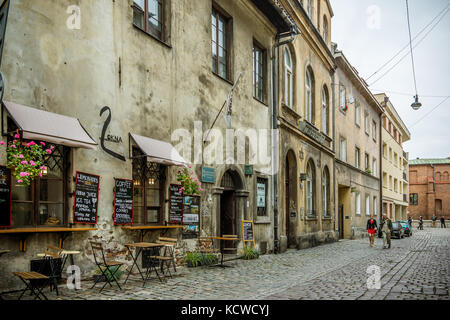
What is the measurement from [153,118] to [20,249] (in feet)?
13.6

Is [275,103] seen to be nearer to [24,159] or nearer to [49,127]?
[49,127]

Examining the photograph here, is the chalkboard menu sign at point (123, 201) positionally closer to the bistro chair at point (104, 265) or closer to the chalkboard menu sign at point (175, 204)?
the bistro chair at point (104, 265)

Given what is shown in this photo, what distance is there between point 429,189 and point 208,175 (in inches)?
2667

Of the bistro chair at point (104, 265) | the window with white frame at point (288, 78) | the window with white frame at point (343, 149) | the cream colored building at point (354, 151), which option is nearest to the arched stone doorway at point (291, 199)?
the window with white frame at point (288, 78)

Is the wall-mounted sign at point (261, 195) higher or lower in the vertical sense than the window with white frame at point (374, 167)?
lower

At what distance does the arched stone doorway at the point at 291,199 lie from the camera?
18156 millimetres

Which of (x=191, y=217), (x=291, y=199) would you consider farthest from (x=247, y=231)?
(x=291, y=199)

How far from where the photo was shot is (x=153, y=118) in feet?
32.3

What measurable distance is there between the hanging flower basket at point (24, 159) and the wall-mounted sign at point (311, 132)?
1382cm

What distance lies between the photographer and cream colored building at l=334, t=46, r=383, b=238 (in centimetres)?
2631

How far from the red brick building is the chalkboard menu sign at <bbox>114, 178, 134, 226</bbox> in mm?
69747

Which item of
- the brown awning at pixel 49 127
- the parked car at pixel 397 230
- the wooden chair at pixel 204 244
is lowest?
the parked car at pixel 397 230

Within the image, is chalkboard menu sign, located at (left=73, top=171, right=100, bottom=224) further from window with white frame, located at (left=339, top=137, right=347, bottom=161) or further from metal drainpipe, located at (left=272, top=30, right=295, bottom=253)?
window with white frame, located at (left=339, top=137, right=347, bottom=161)
